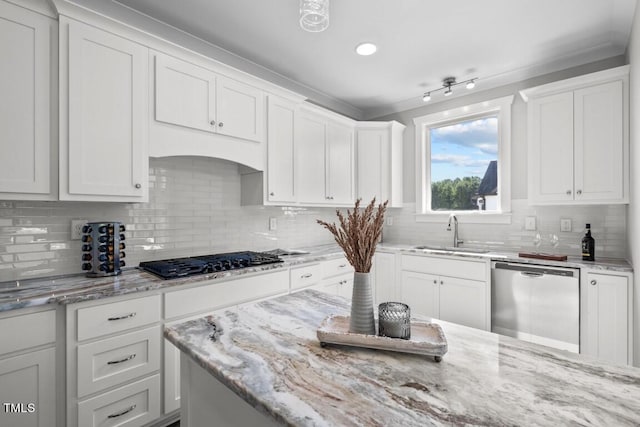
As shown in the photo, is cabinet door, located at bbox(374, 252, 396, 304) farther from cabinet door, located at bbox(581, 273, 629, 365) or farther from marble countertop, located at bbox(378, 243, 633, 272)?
Answer: cabinet door, located at bbox(581, 273, 629, 365)

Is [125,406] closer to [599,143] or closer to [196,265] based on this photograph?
[196,265]

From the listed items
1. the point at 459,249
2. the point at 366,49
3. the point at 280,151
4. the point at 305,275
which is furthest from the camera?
the point at 459,249

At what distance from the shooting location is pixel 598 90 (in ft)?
8.59

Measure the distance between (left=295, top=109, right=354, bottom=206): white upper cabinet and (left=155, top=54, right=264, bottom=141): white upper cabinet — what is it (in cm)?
59

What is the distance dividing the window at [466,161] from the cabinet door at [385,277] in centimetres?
78

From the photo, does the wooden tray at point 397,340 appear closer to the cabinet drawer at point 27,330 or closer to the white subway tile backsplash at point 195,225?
the cabinet drawer at point 27,330

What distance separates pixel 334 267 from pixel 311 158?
1.19 metres

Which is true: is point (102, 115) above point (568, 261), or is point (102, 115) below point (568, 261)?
above

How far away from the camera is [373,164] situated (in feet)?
13.2

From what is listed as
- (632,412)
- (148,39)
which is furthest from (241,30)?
(632,412)

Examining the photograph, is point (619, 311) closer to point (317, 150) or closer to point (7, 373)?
point (317, 150)

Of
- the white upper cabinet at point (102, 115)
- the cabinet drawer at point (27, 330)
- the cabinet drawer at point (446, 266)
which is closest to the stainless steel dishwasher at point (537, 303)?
the cabinet drawer at point (446, 266)

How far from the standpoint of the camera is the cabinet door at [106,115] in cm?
182

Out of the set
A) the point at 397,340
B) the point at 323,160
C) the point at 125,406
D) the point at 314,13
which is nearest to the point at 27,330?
the point at 125,406
